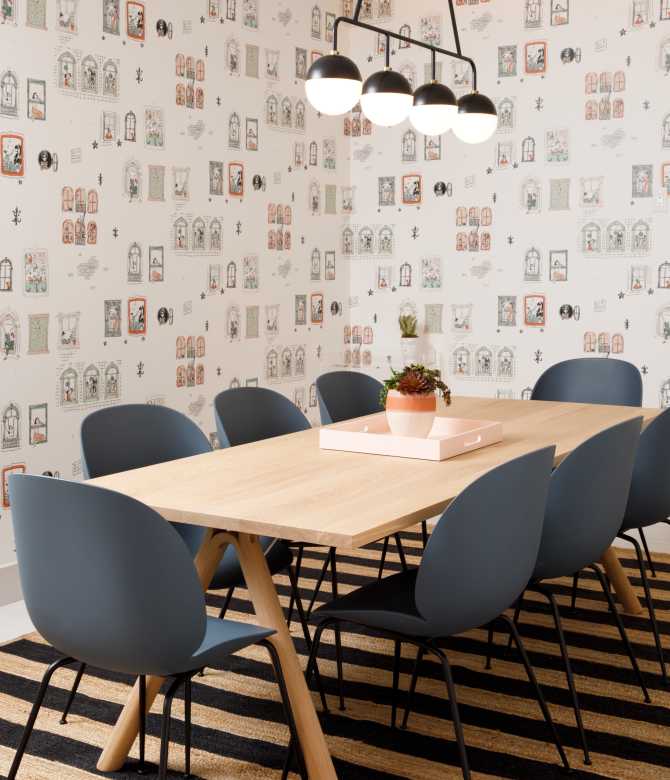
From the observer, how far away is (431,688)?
10.2ft

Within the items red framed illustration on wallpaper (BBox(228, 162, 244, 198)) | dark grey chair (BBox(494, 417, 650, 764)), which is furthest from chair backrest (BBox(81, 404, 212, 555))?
red framed illustration on wallpaper (BBox(228, 162, 244, 198))

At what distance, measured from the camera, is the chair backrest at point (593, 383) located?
4.34 meters

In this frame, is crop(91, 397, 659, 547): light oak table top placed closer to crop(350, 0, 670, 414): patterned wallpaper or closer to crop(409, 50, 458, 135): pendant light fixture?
crop(409, 50, 458, 135): pendant light fixture

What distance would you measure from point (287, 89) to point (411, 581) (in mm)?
3281

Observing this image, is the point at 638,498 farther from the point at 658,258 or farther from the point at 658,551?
the point at 658,258

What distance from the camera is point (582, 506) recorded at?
265 cm

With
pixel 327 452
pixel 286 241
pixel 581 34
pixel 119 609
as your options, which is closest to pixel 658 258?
pixel 581 34

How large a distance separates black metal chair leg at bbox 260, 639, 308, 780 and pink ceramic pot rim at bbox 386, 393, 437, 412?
0.95 meters

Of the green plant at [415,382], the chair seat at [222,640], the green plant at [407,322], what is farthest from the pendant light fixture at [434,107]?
the green plant at [407,322]

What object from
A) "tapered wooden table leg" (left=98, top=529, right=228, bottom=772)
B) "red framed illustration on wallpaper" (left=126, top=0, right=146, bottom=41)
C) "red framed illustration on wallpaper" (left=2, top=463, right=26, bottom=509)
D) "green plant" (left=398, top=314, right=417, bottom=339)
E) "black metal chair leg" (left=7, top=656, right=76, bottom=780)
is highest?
"red framed illustration on wallpaper" (left=126, top=0, right=146, bottom=41)

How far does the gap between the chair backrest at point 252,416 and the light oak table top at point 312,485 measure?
0.22 m

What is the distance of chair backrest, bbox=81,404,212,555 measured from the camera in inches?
114

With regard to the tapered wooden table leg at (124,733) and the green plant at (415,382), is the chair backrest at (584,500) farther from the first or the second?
the tapered wooden table leg at (124,733)

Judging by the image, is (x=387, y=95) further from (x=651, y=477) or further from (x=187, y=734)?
(x=187, y=734)
